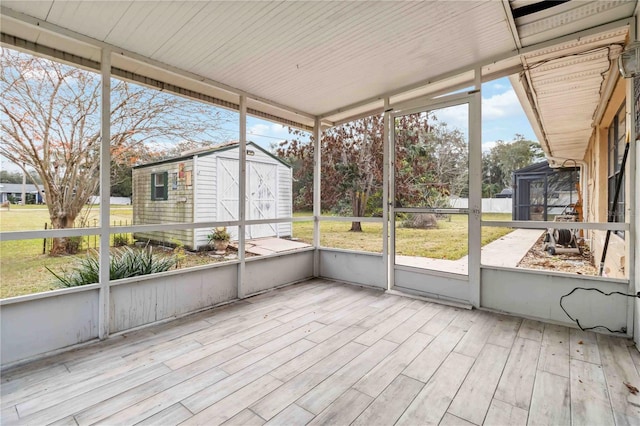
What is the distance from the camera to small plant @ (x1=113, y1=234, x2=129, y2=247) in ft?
9.08

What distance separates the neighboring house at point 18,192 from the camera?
2280 millimetres

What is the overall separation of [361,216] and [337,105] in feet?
5.43

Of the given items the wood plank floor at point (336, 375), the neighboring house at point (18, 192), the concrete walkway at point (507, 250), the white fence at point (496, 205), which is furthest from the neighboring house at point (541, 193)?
the neighboring house at point (18, 192)

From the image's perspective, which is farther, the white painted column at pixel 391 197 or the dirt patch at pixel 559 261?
the white painted column at pixel 391 197

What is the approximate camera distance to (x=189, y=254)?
3.38 m

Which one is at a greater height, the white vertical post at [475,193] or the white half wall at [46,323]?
the white vertical post at [475,193]

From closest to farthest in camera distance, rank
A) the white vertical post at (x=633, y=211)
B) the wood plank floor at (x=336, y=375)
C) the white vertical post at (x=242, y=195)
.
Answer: the wood plank floor at (x=336, y=375)
the white vertical post at (x=633, y=211)
the white vertical post at (x=242, y=195)

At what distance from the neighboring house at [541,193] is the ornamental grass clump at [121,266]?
12.3ft

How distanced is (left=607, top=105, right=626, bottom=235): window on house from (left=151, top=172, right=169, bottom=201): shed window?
14.4 ft

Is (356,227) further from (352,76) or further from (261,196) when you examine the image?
(352,76)

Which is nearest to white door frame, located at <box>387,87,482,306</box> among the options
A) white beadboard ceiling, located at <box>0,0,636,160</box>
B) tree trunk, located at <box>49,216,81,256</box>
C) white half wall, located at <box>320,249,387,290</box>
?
white beadboard ceiling, located at <box>0,0,636,160</box>

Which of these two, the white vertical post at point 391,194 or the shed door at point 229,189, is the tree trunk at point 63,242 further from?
the white vertical post at point 391,194

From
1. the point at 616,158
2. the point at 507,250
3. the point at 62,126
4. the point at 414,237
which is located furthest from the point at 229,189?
the point at 616,158

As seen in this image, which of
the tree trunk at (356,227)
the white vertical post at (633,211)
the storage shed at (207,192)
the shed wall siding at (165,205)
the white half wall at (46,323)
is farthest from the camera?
the tree trunk at (356,227)
